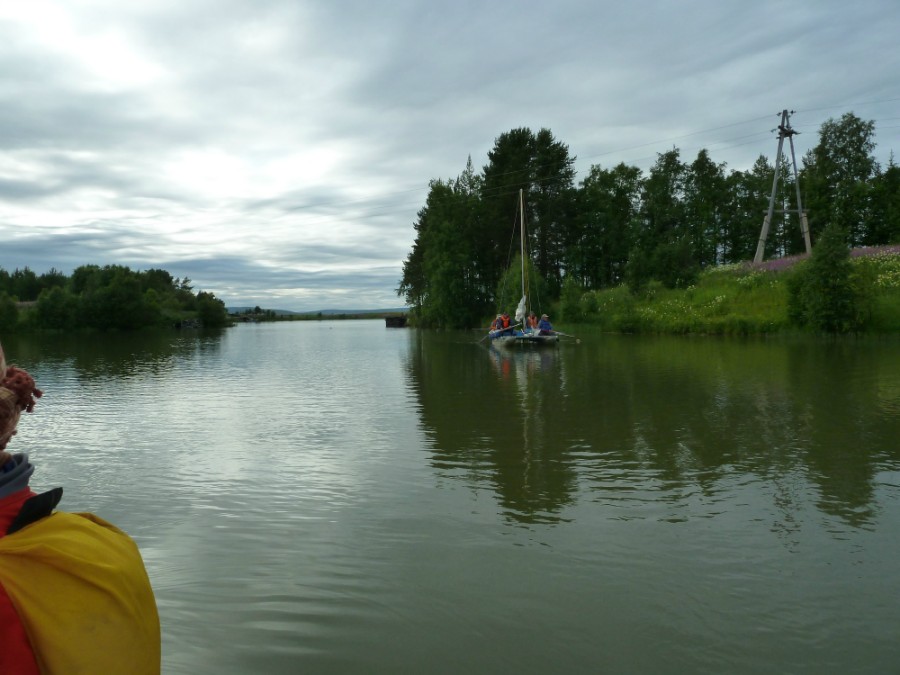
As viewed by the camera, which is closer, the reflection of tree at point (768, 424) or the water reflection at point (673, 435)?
the water reflection at point (673, 435)

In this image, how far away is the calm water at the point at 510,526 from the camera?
4.53m

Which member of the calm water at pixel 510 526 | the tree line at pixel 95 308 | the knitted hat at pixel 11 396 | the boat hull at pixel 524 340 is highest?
the tree line at pixel 95 308

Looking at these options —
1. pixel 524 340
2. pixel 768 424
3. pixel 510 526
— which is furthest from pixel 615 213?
pixel 510 526

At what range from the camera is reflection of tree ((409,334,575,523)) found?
8.06m

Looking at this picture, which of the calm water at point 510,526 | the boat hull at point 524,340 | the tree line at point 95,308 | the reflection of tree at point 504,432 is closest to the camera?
the calm water at point 510,526

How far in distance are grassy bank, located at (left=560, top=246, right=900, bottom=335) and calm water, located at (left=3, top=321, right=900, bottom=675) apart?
71.1ft

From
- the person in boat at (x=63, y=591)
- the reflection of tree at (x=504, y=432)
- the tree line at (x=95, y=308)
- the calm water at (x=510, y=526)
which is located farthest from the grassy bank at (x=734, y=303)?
the tree line at (x=95, y=308)

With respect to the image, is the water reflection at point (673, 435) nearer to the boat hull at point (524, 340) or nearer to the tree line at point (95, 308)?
the boat hull at point (524, 340)

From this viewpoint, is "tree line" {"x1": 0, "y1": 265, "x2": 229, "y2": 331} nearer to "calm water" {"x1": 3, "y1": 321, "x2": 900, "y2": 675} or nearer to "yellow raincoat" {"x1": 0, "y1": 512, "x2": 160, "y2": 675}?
"calm water" {"x1": 3, "y1": 321, "x2": 900, "y2": 675}

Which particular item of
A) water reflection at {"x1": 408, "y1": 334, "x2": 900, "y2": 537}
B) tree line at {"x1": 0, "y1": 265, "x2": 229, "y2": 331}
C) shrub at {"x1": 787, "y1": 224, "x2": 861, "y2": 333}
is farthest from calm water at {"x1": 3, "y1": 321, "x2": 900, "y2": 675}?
tree line at {"x1": 0, "y1": 265, "x2": 229, "y2": 331}

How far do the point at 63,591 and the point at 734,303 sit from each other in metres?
44.7

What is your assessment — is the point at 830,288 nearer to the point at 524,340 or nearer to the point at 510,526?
the point at 524,340

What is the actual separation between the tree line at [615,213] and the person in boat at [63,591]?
53310 mm

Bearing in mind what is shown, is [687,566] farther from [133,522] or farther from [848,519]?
[133,522]
